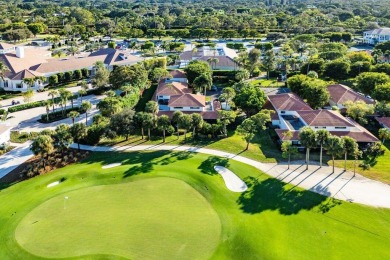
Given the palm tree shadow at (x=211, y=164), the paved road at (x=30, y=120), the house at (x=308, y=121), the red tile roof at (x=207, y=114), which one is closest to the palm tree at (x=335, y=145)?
the house at (x=308, y=121)

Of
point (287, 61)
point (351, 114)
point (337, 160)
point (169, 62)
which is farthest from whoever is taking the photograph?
point (169, 62)

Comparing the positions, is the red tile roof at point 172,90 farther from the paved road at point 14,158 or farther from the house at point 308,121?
the paved road at point 14,158

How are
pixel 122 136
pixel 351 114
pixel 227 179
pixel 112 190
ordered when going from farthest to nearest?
pixel 351 114 → pixel 122 136 → pixel 227 179 → pixel 112 190

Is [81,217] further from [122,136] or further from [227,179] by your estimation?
[122,136]

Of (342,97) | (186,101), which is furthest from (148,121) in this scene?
(342,97)

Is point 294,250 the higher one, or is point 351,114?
point 351,114

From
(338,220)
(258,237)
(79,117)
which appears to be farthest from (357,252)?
(79,117)

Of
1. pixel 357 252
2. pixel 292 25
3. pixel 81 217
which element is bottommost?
pixel 357 252
